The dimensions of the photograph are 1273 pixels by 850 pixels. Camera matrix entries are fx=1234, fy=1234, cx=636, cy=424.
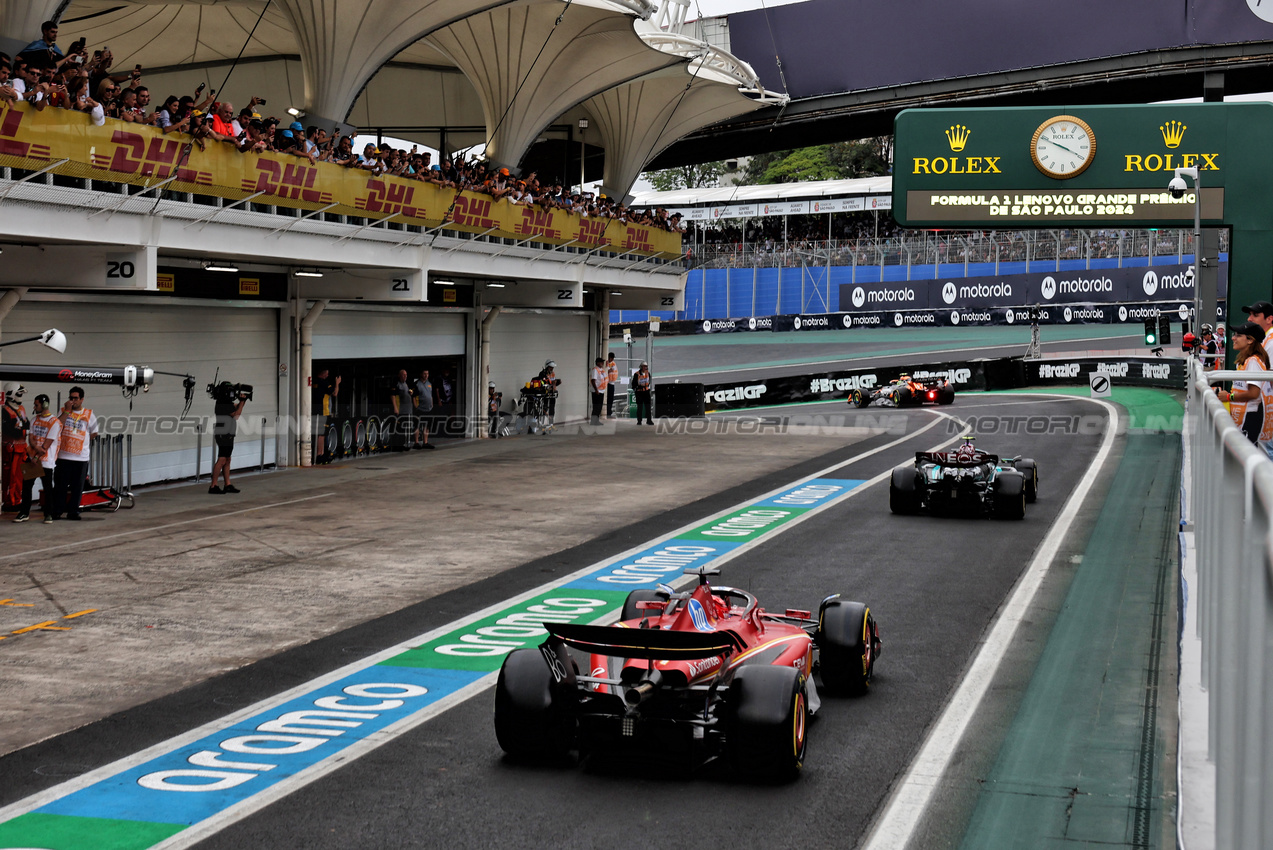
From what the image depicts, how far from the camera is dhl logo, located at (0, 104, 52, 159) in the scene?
14.4 m

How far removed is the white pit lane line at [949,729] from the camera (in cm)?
662

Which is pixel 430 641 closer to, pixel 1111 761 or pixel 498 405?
pixel 1111 761

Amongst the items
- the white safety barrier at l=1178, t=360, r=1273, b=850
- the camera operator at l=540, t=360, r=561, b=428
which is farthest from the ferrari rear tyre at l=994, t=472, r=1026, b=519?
the camera operator at l=540, t=360, r=561, b=428

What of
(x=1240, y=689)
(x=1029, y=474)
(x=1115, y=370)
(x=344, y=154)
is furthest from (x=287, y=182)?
(x=1115, y=370)

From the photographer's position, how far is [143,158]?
53.7ft

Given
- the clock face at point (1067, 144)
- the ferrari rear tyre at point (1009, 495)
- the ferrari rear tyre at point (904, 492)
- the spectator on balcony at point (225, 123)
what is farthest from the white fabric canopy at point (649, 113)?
the ferrari rear tyre at point (1009, 495)

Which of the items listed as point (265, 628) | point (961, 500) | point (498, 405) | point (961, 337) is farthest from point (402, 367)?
point (961, 337)

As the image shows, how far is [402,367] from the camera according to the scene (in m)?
29.0

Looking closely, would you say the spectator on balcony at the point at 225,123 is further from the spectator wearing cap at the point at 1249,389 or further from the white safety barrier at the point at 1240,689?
the white safety barrier at the point at 1240,689

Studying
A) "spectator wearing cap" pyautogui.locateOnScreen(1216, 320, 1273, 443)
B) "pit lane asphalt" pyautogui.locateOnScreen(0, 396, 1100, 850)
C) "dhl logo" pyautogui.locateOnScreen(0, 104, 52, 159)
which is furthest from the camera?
"dhl logo" pyautogui.locateOnScreen(0, 104, 52, 159)

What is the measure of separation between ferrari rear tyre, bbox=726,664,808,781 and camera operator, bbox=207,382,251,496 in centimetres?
1454

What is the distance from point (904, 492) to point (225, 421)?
10.7m

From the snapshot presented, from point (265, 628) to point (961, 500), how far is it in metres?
9.81

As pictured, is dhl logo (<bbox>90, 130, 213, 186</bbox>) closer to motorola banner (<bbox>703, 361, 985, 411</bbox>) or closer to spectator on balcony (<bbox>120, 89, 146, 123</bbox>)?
spectator on balcony (<bbox>120, 89, 146, 123</bbox>)
